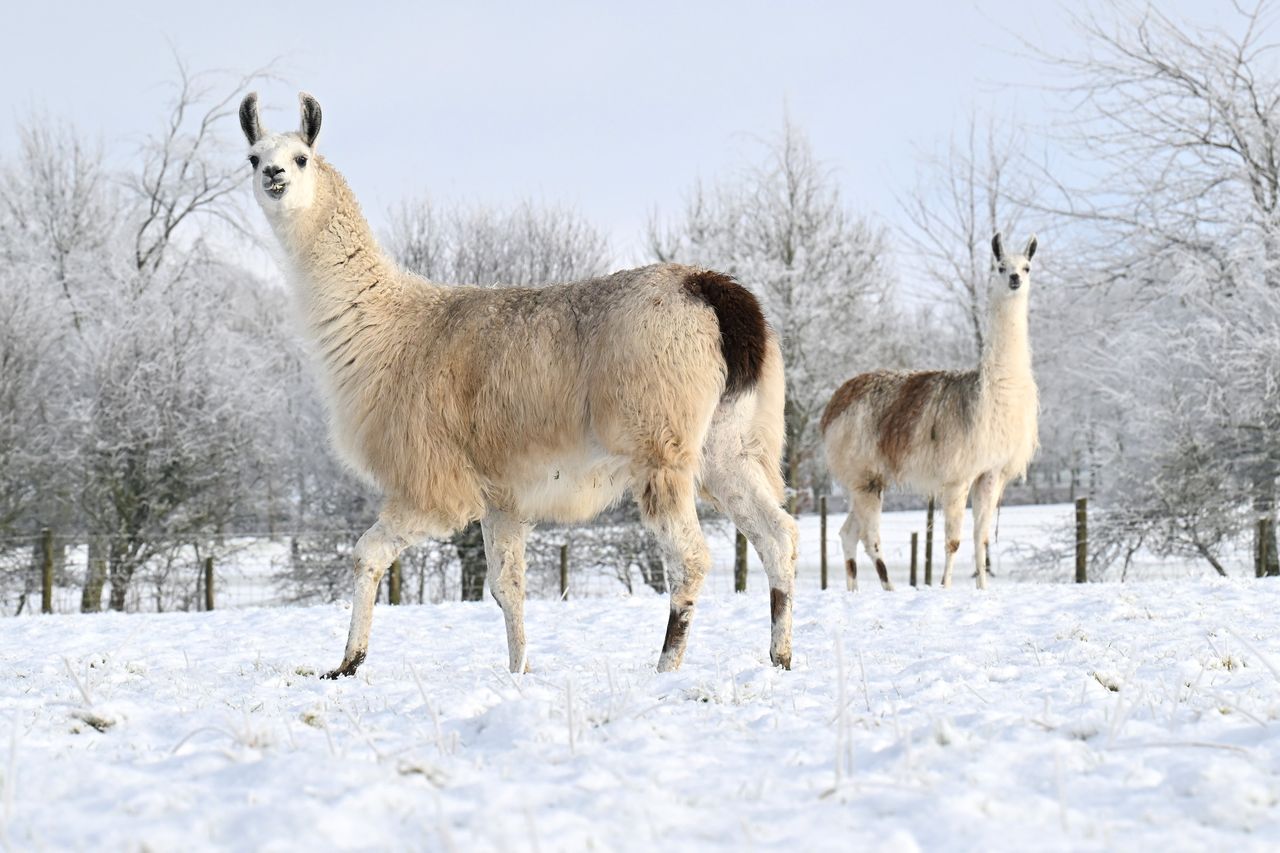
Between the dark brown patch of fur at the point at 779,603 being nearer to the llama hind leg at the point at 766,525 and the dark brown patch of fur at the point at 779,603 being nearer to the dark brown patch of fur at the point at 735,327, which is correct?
the llama hind leg at the point at 766,525

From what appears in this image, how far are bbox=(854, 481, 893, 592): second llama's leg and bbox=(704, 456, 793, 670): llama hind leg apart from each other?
20.3ft

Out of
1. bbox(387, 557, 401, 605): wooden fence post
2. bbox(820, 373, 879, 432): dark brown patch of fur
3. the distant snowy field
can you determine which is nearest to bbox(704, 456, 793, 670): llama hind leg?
bbox(820, 373, 879, 432): dark brown patch of fur

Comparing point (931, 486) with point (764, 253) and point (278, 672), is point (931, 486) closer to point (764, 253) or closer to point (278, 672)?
point (278, 672)

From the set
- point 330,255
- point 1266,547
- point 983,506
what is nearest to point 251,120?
point 330,255

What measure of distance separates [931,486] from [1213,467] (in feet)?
27.8

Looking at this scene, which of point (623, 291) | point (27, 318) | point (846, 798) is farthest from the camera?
point (27, 318)

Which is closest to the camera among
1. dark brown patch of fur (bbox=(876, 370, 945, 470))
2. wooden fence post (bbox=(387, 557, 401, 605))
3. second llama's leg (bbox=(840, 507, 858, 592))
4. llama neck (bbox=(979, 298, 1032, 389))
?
llama neck (bbox=(979, 298, 1032, 389))

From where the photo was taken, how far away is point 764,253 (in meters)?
21.4

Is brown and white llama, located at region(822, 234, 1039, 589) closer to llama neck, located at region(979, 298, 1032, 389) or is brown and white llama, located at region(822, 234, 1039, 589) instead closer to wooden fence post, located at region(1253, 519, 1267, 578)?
llama neck, located at region(979, 298, 1032, 389)

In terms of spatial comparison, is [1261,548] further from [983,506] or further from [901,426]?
[901,426]

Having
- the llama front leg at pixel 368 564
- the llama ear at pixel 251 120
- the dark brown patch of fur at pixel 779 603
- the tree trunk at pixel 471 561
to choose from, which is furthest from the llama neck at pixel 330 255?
the tree trunk at pixel 471 561

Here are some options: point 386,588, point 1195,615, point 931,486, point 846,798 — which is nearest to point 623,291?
point 846,798

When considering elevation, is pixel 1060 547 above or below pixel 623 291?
below

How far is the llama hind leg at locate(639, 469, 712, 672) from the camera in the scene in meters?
4.46
